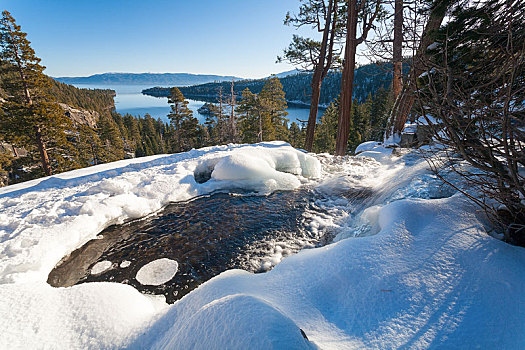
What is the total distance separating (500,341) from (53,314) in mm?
4192

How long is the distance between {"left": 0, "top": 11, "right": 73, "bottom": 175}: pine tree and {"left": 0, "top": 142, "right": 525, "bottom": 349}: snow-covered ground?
12.9 metres

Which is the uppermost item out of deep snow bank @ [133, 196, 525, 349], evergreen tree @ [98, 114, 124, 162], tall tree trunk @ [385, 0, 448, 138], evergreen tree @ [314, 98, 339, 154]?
tall tree trunk @ [385, 0, 448, 138]

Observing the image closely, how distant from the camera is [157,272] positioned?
12.6 feet

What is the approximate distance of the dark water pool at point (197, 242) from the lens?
3754 mm

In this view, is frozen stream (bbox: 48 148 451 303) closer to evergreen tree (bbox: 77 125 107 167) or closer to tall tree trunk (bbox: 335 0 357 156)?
tall tree trunk (bbox: 335 0 357 156)

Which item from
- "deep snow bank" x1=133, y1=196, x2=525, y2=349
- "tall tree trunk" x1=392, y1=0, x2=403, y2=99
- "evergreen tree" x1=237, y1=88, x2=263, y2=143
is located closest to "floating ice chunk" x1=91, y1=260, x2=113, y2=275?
"deep snow bank" x1=133, y1=196, x2=525, y2=349

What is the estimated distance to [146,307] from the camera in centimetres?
287

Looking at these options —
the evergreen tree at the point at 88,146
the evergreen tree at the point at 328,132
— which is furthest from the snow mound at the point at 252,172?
the evergreen tree at the point at 88,146

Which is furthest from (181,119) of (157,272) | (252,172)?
(157,272)

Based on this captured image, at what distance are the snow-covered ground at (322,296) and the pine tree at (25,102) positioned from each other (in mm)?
12909

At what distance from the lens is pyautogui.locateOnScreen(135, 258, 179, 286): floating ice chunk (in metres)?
3.64

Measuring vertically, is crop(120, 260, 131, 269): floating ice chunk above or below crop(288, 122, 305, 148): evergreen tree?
above

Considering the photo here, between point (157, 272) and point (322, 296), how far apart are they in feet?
9.55

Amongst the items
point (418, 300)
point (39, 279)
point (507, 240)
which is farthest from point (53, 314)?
point (507, 240)
